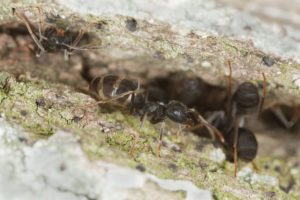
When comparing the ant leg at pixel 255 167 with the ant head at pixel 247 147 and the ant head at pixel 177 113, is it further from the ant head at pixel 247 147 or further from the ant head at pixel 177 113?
the ant head at pixel 177 113

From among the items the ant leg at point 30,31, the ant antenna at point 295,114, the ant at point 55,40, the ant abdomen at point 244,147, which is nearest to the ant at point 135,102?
the ant abdomen at point 244,147

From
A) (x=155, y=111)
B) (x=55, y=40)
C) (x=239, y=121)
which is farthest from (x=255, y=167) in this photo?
(x=55, y=40)

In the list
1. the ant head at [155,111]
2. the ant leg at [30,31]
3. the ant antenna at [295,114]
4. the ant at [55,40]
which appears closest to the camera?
the ant leg at [30,31]

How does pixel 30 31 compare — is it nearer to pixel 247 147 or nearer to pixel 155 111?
pixel 155 111

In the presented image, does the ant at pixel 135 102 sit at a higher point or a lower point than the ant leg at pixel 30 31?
lower

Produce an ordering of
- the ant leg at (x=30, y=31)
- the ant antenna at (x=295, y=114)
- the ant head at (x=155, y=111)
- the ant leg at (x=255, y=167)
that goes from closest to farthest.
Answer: the ant leg at (x=30, y=31) → the ant head at (x=155, y=111) → the ant leg at (x=255, y=167) → the ant antenna at (x=295, y=114)

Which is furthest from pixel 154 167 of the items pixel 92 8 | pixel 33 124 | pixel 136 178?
pixel 92 8

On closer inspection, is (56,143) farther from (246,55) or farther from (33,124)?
(246,55)
